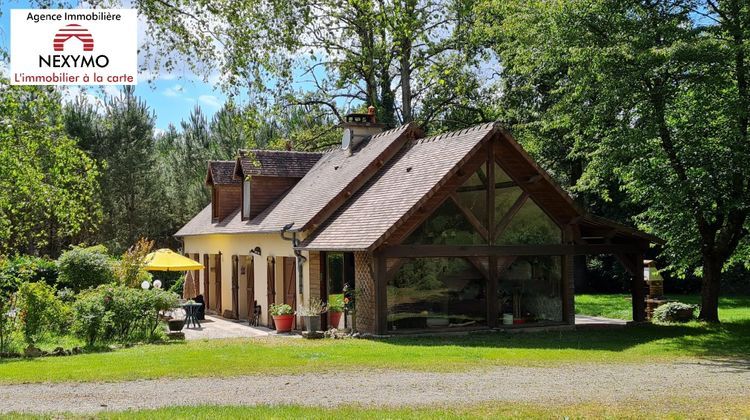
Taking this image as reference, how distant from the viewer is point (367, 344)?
658 inches

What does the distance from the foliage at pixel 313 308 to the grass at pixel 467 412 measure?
9404mm

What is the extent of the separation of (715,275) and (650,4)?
24.8 ft

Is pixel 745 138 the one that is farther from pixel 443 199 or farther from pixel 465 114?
pixel 465 114

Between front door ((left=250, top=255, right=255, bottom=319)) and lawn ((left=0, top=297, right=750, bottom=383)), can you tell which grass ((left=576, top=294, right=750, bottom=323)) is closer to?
lawn ((left=0, top=297, right=750, bottom=383))

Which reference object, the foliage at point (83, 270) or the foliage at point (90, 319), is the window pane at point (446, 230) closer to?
the foliage at point (90, 319)

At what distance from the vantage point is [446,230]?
18.7 m

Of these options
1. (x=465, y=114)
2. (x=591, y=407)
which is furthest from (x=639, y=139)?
(x=465, y=114)

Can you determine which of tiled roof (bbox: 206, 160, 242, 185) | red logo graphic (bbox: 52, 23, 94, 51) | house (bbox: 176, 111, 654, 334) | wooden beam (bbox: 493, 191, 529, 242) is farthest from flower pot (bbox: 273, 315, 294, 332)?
red logo graphic (bbox: 52, 23, 94, 51)

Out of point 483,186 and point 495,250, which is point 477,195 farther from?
point 495,250

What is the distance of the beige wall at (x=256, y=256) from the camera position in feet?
69.6

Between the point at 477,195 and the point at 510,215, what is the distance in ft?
3.36

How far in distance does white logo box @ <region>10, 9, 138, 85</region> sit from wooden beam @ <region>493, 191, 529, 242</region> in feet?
32.3

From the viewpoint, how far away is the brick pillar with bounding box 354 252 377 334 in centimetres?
1803

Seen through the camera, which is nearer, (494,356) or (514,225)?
(494,356)
